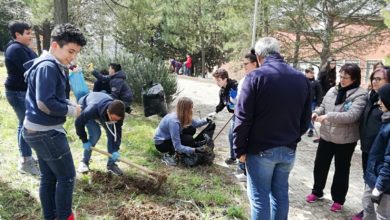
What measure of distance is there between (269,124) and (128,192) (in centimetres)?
201

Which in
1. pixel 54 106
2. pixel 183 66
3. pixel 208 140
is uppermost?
pixel 54 106

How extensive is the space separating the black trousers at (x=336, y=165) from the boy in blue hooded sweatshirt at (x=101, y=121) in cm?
226

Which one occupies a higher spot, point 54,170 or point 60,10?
point 60,10

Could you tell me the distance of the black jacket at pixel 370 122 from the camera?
3.68 m

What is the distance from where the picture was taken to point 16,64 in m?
4.13

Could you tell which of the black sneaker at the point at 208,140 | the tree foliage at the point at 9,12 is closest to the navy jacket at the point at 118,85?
the black sneaker at the point at 208,140

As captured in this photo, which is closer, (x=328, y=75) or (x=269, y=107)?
(x=269, y=107)

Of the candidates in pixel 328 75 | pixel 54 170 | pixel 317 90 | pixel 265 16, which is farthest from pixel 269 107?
pixel 265 16

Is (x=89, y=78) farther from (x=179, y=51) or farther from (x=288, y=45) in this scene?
(x=179, y=51)

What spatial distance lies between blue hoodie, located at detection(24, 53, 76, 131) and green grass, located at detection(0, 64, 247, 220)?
3.79 ft

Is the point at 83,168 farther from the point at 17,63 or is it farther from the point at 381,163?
the point at 381,163

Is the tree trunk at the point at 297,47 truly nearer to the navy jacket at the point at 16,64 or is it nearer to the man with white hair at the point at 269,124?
the navy jacket at the point at 16,64

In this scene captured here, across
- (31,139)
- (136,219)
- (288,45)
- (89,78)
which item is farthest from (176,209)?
(288,45)

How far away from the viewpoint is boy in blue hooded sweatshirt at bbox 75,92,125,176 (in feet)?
13.3
